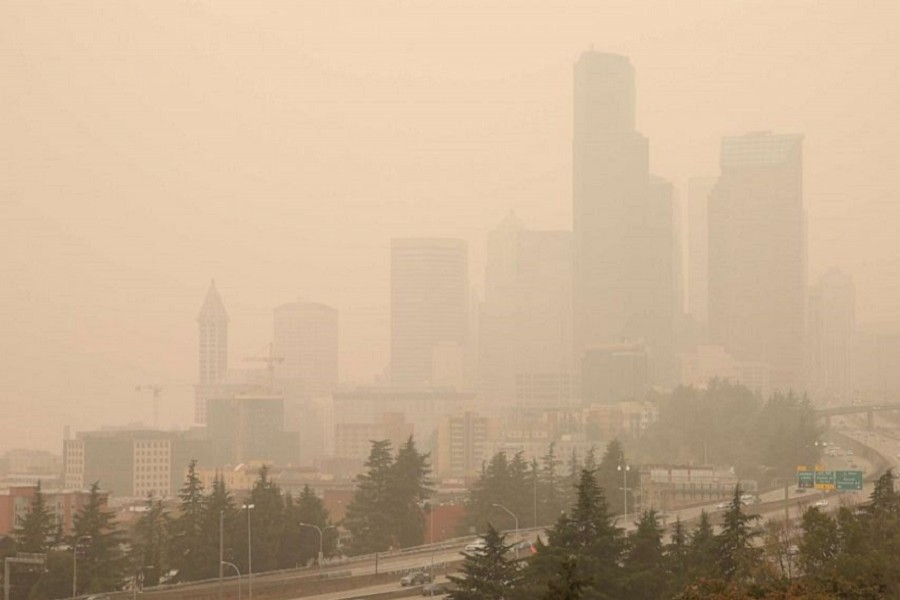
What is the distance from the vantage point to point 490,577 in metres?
43.6

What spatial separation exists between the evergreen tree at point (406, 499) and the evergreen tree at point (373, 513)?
0.86 feet

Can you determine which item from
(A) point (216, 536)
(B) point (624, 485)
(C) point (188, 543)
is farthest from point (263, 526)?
(B) point (624, 485)

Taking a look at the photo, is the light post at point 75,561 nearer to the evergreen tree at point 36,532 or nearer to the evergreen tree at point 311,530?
the evergreen tree at point 36,532

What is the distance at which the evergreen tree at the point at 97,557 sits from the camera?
5956cm

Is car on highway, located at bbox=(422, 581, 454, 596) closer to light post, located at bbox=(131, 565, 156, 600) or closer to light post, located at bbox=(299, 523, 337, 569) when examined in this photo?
Result: light post, located at bbox=(299, 523, 337, 569)

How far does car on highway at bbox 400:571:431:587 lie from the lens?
57.5 m

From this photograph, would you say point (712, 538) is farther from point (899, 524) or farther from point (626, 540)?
point (899, 524)

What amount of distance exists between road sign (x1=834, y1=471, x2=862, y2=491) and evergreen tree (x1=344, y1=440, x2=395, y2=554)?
2396 cm

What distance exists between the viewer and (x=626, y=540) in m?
45.5

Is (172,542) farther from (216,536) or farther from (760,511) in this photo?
(760,511)

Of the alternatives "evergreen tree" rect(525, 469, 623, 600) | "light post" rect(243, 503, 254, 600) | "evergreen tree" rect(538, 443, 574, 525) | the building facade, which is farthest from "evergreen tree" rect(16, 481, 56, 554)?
the building facade

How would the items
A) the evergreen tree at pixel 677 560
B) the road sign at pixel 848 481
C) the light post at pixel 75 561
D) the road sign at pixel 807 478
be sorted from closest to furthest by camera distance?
1. the evergreen tree at pixel 677 560
2. the light post at pixel 75 561
3. the road sign at pixel 848 481
4. the road sign at pixel 807 478

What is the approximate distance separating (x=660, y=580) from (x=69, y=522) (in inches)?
2206

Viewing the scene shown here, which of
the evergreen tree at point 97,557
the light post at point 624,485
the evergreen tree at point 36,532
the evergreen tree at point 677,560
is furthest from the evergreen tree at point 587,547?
the light post at point 624,485
